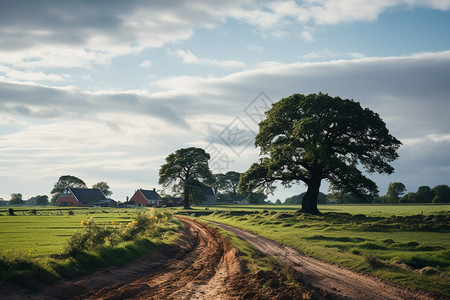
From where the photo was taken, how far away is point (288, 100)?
5122 cm

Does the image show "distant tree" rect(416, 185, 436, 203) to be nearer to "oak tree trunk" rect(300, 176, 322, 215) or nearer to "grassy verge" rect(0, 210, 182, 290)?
"oak tree trunk" rect(300, 176, 322, 215)

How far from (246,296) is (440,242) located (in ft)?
60.7

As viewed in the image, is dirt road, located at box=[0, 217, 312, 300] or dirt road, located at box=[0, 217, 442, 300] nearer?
dirt road, located at box=[0, 217, 312, 300]

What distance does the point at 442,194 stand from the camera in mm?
109750

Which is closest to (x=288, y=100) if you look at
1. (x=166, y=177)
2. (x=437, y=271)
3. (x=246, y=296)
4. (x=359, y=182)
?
(x=359, y=182)

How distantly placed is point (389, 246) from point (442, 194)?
4036 inches

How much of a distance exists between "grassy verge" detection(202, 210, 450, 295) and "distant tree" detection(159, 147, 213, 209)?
178 feet

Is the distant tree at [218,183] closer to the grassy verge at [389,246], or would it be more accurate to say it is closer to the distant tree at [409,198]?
the distant tree at [409,198]

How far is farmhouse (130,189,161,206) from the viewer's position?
142500mm

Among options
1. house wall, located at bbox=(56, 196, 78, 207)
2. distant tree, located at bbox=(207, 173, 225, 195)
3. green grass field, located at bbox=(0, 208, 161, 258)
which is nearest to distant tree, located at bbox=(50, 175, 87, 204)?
house wall, located at bbox=(56, 196, 78, 207)

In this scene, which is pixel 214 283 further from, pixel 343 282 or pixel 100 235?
pixel 100 235

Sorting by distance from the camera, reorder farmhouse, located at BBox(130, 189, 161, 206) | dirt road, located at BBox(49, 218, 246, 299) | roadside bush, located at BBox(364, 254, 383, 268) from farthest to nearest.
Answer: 1. farmhouse, located at BBox(130, 189, 161, 206)
2. roadside bush, located at BBox(364, 254, 383, 268)
3. dirt road, located at BBox(49, 218, 246, 299)

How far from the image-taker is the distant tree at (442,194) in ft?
353

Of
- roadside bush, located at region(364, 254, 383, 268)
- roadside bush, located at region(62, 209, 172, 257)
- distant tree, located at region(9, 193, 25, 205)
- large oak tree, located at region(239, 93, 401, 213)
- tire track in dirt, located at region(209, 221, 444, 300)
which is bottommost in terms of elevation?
distant tree, located at region(9, 193, 25, 205)
